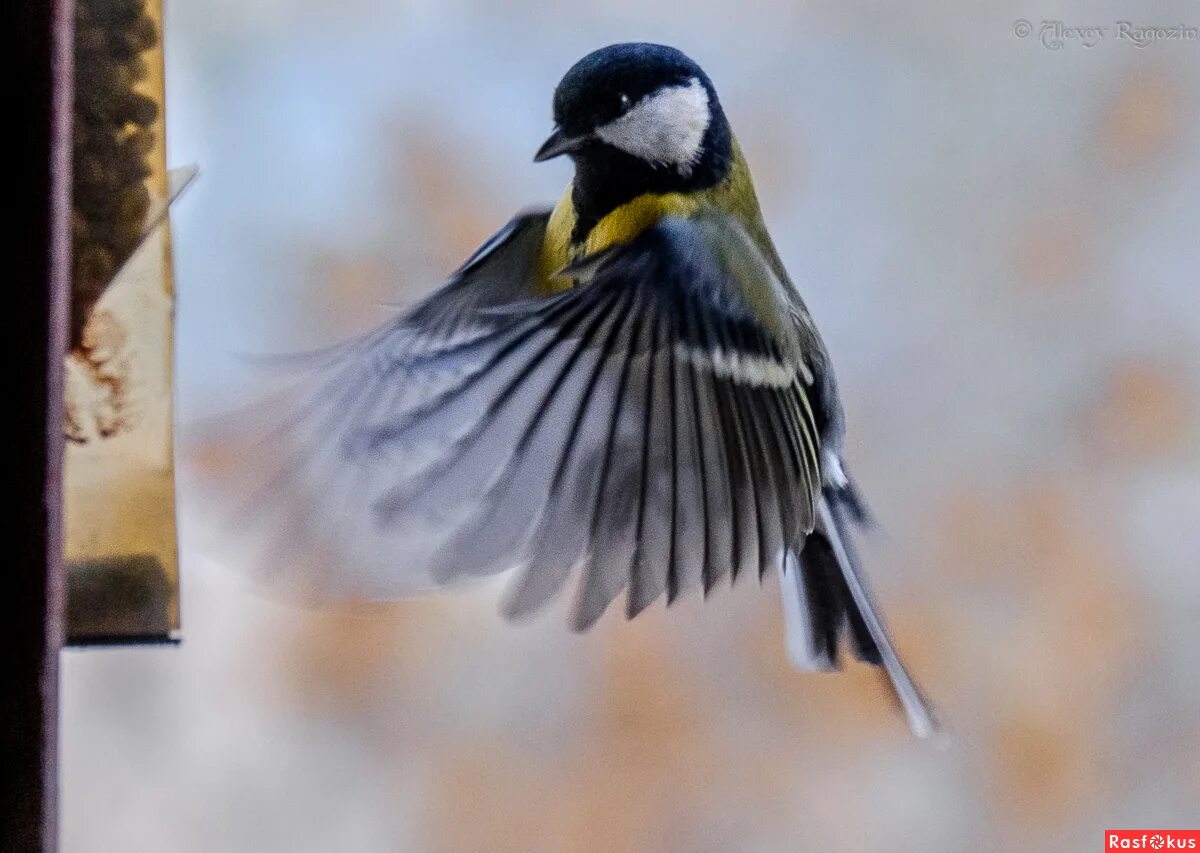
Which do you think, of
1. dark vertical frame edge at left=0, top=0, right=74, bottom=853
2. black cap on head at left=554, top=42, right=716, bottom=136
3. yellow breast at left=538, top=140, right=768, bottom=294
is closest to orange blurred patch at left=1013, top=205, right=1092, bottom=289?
yellow breast at left=538, top=140, right=768, bottom=294

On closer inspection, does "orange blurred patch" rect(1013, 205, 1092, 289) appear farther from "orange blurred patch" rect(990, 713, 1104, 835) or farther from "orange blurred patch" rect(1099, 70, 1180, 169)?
"orange blurred patch" rect(990, 713, 1104, 835)

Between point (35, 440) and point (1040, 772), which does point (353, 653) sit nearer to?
point (35, 440)

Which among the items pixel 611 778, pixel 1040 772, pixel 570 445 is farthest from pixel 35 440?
pixel 1040 772

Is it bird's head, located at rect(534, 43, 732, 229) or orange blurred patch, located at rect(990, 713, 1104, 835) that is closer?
bird's head, located at rect(534, 43, 732, 229)

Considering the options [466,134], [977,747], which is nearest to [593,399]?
[466,134]

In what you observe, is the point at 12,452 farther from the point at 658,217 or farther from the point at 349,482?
the point at 658,217
